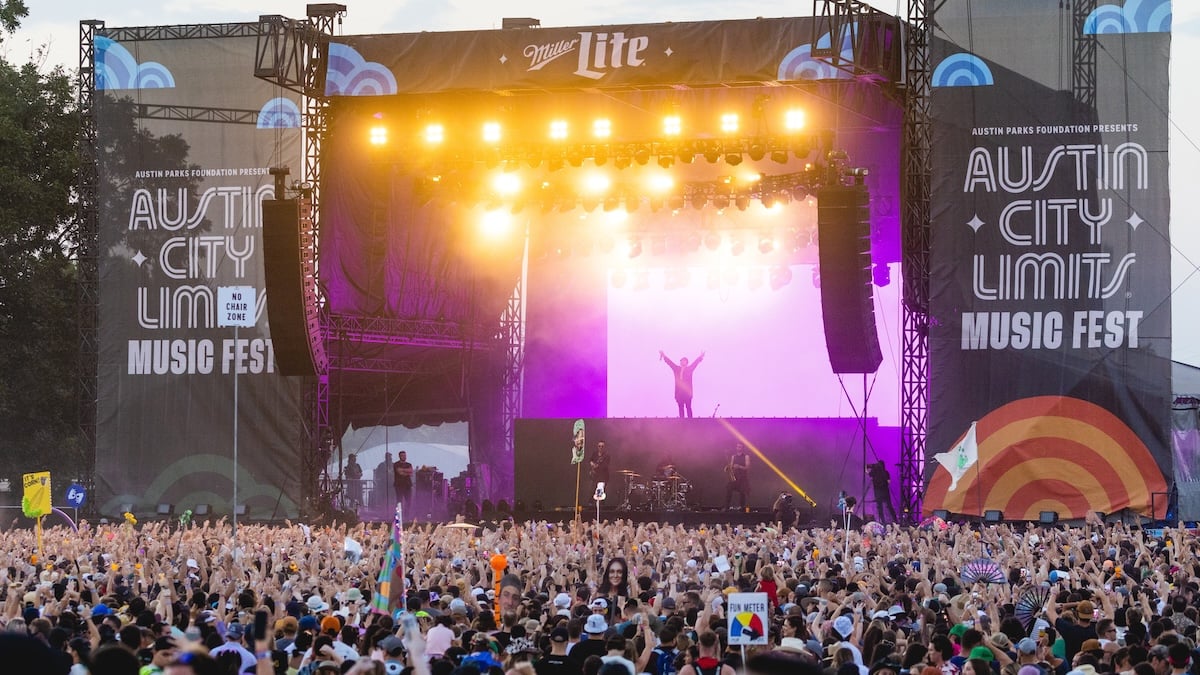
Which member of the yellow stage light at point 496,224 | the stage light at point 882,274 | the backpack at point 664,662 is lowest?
the backpack at point 664,662

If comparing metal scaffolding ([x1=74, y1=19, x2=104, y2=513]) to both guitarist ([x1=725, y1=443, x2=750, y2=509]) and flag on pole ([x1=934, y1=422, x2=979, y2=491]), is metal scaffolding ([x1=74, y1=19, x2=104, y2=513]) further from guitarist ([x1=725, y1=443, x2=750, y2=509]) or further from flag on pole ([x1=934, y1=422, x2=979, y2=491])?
flag on pole ([x1=934, y1=422, x2=979, y2=491])

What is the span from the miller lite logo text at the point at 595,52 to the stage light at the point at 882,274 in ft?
21.1

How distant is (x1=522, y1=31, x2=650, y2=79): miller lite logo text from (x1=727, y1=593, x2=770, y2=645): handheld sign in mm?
20417

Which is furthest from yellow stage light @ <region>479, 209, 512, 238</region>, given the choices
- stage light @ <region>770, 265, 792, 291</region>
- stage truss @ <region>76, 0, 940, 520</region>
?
stage light @ <region>770, 265, 792, 291</region>

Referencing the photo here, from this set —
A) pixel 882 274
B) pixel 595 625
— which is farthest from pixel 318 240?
pixel 595 625

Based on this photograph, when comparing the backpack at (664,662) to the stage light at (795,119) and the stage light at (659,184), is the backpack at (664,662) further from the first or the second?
the stage light at (659,184)

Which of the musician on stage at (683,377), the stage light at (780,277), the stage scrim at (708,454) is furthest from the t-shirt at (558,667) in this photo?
the stage light at (780,277)

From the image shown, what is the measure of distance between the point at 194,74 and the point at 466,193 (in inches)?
228

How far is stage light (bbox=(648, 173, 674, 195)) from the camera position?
1253 inches

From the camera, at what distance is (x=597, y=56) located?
28844mm

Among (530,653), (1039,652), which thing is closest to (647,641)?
(530,653)

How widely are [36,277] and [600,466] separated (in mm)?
15437

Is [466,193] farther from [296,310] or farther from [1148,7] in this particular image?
[1148,7]

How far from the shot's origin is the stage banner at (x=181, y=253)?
101ft
